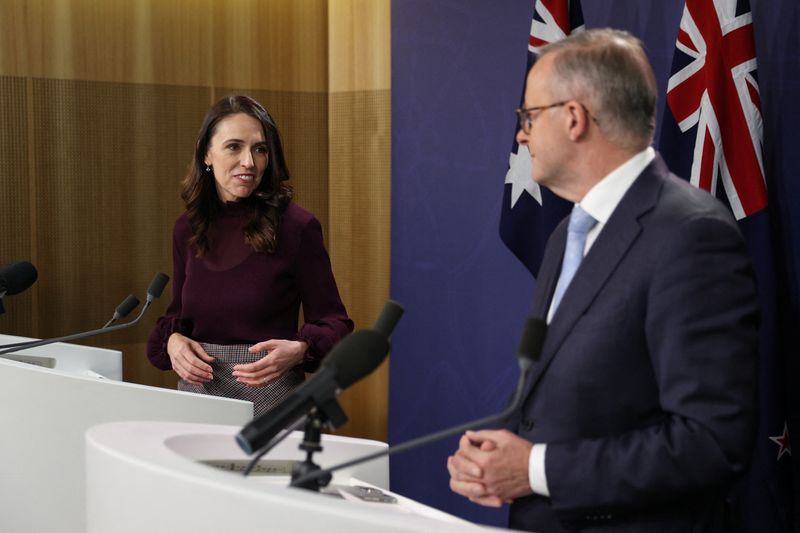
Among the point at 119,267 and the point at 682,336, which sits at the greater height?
the point at 682,336

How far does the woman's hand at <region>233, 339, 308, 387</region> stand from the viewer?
3.10 metres

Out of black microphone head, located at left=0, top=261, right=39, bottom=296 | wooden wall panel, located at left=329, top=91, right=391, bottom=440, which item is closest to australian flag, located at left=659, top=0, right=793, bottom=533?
black microphone head, located at left=0, top=261, right=39, bottom=296

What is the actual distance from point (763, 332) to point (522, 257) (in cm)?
129

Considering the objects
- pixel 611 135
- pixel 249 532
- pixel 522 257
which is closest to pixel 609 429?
pixel 611 135

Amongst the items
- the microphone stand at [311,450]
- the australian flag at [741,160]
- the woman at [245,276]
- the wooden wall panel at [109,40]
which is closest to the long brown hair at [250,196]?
the woman at [245,276]

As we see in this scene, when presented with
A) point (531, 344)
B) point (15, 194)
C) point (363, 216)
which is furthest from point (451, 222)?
point (531, 344)

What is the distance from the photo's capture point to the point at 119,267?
211 inches

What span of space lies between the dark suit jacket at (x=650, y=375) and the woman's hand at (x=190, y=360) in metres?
1.44

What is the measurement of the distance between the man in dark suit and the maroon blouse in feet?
4.55

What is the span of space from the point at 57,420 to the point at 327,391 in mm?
1720

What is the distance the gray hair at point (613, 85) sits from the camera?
6.40 feet

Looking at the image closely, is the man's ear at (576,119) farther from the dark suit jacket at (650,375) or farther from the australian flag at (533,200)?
the australian flag at (533,200)

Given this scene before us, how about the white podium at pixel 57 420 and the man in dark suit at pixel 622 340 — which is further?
the white podium at pixel 57 420

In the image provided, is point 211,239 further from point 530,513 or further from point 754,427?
point 754,427
